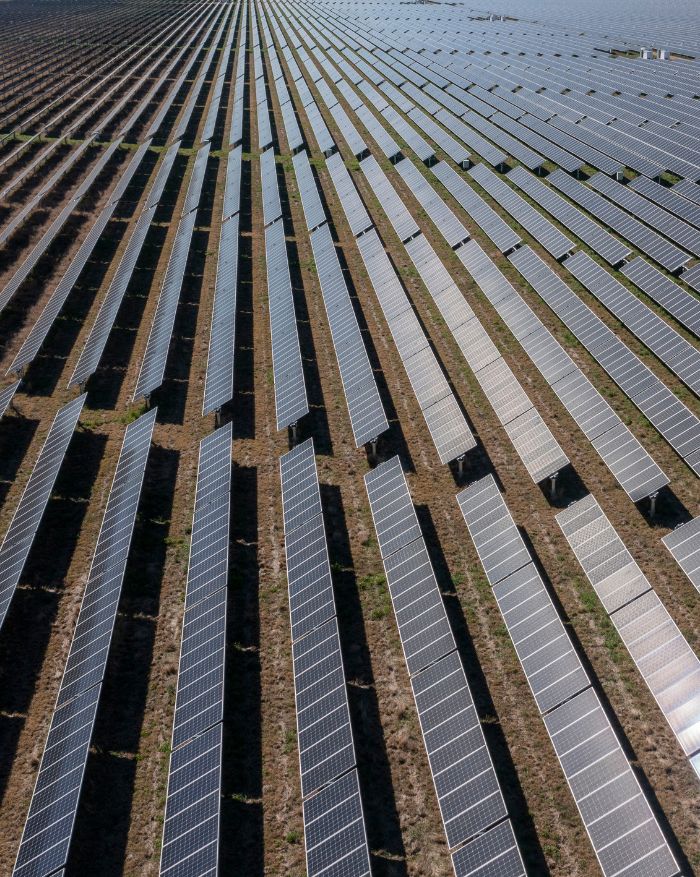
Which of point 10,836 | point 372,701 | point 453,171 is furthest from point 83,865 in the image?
point 453,171

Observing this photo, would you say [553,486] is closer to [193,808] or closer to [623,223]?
[193,808]

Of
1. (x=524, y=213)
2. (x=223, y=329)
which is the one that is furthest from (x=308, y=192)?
(x=223, y=329)

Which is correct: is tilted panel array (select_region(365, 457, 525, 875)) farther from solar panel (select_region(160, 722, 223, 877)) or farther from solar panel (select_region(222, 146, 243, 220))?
solar panel (select_region(222, 146, 243, 220))

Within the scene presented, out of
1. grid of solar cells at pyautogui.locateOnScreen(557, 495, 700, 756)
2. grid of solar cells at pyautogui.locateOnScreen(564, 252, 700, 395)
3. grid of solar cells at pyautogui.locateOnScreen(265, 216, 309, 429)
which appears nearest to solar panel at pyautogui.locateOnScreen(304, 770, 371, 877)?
grid of solar cells at pyautogui.locateOnScreen(557, 495, 700, 756)

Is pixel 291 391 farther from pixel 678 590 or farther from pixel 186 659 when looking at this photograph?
pixel 678 590

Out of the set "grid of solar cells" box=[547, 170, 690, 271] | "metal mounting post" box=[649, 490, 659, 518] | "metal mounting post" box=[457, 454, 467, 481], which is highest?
"grid of solar cells" box=[547, 170, 690, 271]
